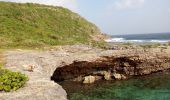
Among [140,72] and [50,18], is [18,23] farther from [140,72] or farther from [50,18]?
[140,72]

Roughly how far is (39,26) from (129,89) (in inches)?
1601

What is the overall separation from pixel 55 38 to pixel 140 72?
2664 centimetres

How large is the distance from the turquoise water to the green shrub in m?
9.64

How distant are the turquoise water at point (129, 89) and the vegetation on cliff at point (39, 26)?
16.8 meters

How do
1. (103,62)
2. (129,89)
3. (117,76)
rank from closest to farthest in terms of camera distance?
(129,89), (103,62), (117,76)

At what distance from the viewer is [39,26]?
6812cm

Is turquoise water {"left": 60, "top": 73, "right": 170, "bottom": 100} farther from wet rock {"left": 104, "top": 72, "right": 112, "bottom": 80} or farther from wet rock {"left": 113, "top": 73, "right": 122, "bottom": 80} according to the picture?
wet rock {"left": 104, "top": 72, "right": 112, "bottom": 80}

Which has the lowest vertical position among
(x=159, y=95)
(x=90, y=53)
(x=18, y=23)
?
(x=159, y=95)

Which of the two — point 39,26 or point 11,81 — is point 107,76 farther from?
point 39,26

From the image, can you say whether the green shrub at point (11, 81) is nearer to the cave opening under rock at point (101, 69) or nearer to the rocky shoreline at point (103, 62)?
the rocky shoreline at point (103, 62)

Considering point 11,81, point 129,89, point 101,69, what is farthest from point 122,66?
point 11,81

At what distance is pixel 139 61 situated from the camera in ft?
122

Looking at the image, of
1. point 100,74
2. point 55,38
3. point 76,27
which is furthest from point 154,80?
point 76,27

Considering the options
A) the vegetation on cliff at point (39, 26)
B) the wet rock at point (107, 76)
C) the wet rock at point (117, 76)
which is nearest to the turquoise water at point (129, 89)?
the wet rock at point (117, 76)
